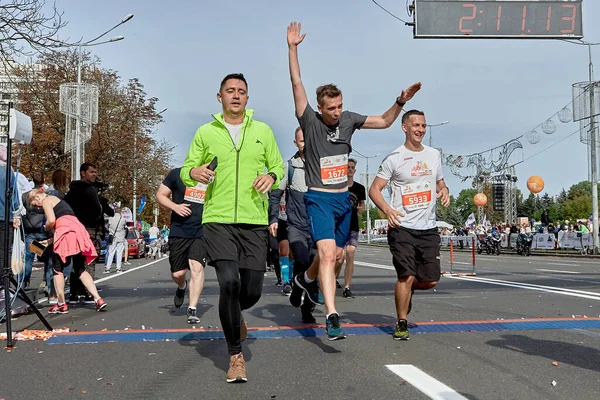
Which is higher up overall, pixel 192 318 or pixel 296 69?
pixel 296 69

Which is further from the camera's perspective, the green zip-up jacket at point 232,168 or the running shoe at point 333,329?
the running shoe at point 333,329

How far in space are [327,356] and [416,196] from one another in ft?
5.82

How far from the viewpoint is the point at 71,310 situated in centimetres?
907

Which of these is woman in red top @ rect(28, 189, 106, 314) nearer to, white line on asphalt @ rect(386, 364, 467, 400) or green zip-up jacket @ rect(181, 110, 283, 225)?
green zip-up jacket @ rect(181, 110, 283, 225)

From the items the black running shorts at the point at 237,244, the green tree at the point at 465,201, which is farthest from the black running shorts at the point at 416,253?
the green tree at the point at 465,201

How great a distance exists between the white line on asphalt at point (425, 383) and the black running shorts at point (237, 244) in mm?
1130

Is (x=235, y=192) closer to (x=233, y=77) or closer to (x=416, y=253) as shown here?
(x=233, y=77)

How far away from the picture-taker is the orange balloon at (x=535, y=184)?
37.5m

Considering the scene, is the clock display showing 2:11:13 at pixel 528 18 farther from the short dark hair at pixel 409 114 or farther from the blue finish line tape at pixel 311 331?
the blue finish line tape at pixel 311 331

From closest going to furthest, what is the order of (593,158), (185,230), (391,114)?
(391,114) < (185,230) < (593,158)

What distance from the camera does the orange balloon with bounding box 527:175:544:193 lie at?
1478 inches

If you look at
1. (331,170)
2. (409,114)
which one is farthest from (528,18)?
(331,170)

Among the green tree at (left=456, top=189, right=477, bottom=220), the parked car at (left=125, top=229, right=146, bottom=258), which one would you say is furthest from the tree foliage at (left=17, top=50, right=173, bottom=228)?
the green tree at (left=456, top=189, right=477, bottom=220)

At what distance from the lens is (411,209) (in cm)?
636
